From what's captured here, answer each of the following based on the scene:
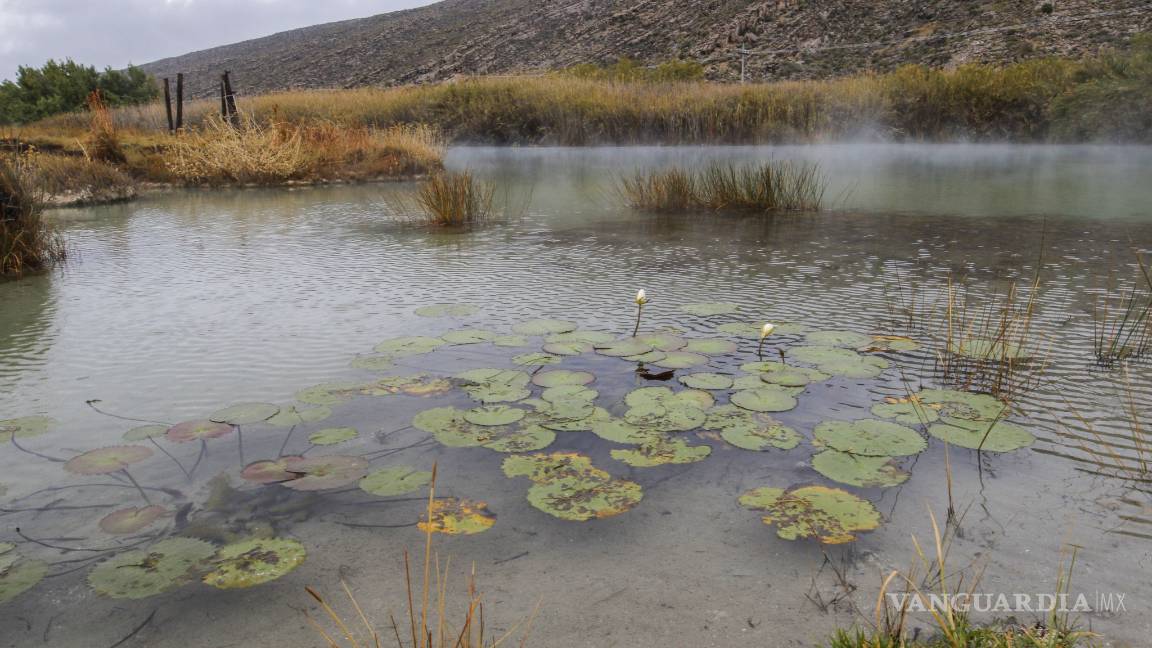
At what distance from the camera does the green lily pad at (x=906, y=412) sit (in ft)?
8.98

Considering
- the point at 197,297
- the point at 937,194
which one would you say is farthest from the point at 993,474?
the point at 937,194

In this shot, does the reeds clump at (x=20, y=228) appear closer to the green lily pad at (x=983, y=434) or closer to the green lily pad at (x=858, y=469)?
the green lily pad at (x=858, y=469)

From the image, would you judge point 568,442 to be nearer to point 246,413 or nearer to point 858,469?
point 858,469

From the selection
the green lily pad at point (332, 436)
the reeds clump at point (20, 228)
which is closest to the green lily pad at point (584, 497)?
the green lily pad at point (332, 436)

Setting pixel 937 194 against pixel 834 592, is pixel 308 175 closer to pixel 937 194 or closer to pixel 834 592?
pixel 937 194

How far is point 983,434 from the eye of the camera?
259 cm

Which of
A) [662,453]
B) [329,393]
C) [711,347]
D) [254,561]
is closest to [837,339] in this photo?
[711,347]

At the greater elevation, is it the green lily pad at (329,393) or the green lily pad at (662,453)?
the green lily pad at (329,393)

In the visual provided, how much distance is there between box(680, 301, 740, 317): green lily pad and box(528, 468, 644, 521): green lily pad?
6.68 feet

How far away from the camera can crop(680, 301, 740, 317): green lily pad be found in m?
4.21

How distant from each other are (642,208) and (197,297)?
16.4 ft

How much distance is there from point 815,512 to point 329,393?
6.49 ft

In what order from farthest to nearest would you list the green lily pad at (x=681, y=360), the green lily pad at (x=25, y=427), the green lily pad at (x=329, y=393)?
the green lily pad at (x=681, y=360)
the green lily pad at (x=329, y=393)
the green lily pad at (x=25, y=427)

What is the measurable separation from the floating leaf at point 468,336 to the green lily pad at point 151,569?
1826 millimetres
